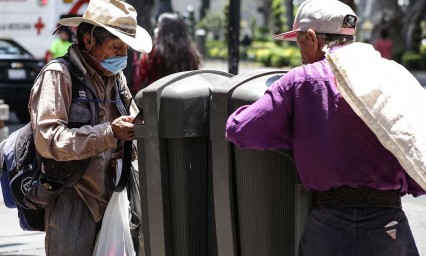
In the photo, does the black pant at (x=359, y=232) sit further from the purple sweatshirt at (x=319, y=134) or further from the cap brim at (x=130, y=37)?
the cap brim at (x=130, y=37)

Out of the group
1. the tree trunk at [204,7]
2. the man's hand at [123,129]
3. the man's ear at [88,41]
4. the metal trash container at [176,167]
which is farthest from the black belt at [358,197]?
the tree trunk at [204,7]

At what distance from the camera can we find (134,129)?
3.87 meters

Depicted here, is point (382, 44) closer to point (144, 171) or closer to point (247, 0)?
point (144, 171)

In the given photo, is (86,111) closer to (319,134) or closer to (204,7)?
(319,134)

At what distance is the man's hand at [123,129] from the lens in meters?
3.88

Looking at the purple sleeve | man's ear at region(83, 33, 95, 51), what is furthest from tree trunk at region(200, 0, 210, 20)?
the purple sleeve

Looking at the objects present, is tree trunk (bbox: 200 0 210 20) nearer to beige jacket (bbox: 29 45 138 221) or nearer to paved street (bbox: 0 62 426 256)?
paved street (bbox: 0 62 426 256)

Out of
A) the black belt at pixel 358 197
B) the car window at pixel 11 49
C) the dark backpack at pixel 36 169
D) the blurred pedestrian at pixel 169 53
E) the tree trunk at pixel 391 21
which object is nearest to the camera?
the black belt at pixel 358 197

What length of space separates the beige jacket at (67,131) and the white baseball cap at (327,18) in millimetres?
1011

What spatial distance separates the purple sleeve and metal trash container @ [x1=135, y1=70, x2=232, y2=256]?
58 cm

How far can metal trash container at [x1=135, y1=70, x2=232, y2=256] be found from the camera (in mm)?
3816

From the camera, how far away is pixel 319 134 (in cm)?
317

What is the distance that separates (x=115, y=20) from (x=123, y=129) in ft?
1.66

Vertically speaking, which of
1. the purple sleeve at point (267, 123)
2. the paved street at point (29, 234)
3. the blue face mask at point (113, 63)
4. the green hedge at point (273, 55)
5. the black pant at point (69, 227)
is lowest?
the green hedge at point (273, 55)
